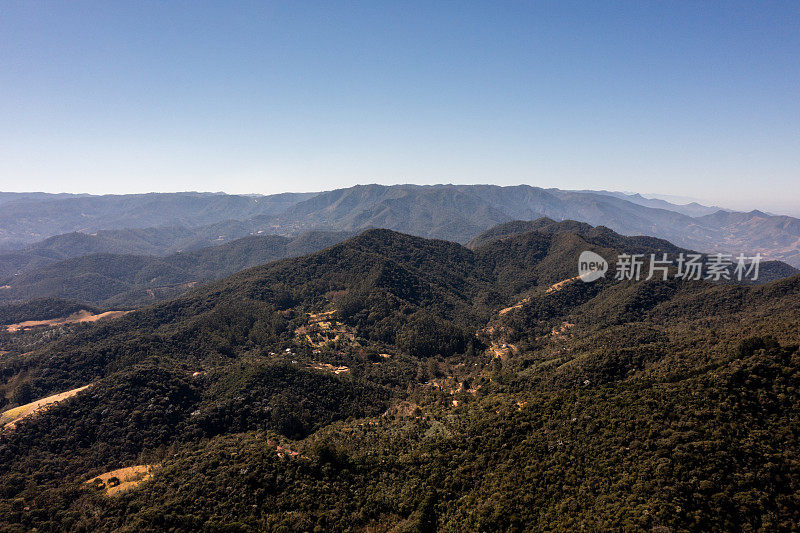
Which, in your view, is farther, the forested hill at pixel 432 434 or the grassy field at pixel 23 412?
the grassy field at pixel 23 412

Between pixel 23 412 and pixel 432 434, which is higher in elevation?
pixel 432 434

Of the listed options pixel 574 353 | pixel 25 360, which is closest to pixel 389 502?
pixel 574 353

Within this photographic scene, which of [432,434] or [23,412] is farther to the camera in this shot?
[23,412]

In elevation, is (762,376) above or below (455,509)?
above

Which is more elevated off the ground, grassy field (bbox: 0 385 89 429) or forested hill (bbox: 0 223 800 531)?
forested hill (bbox: 0 223 800 531)

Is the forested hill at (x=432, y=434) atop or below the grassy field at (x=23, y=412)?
atop

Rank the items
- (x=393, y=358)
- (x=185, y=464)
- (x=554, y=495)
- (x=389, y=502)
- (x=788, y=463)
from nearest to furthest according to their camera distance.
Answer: (x=788, y=463)
(x=554, y=495)
(x=389, y=502)
(x=185, y=464)
(x=393, y=358)

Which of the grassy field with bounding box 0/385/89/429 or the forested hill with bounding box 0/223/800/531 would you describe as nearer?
the forested hill with bounding box 0/223/800/531

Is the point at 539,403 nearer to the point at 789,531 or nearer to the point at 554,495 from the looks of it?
the point at 554,495
